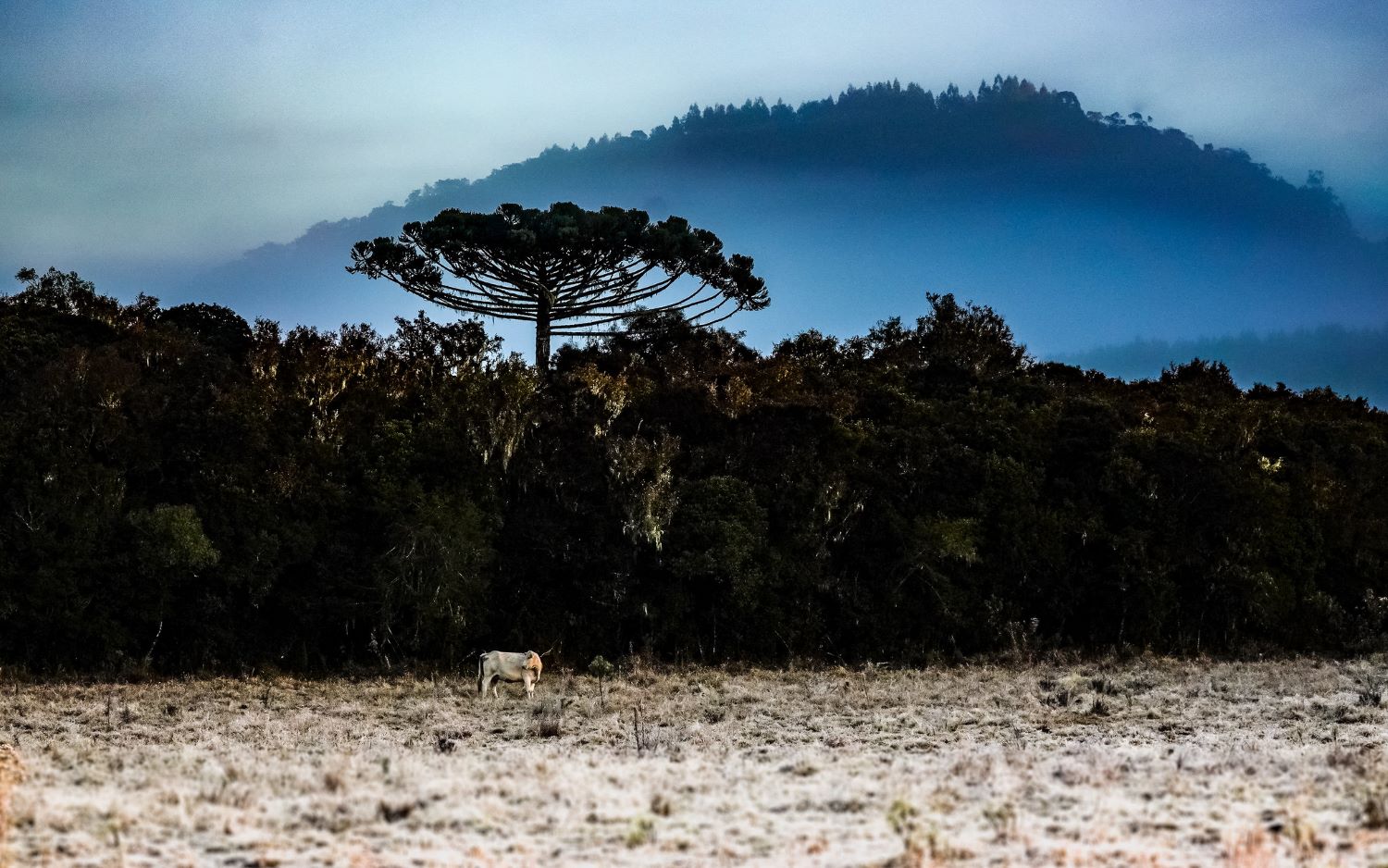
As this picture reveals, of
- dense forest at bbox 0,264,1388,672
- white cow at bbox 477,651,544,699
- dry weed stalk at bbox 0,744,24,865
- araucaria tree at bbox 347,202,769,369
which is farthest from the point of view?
araucaria tree at bbox 347,202,769,369

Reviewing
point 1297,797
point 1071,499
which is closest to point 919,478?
point 1071,499

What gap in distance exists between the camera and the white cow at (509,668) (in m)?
18.5

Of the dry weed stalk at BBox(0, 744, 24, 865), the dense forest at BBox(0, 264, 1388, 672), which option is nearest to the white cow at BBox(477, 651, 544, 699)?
the dense forest at BBox(0, 264, 1388, 672)

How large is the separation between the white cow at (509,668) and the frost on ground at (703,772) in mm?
443

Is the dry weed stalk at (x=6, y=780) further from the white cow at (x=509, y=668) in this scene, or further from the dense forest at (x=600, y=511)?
the dense forest at (x=600, y=511)

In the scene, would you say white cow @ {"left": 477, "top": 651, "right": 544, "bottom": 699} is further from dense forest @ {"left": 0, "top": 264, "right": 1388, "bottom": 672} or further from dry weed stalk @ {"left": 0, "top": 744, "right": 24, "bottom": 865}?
dry weed stalk @ {"left": 0, "top": 744, "right": 24, "bottom": 865}

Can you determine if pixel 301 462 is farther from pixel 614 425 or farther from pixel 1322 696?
pixel 1322 696

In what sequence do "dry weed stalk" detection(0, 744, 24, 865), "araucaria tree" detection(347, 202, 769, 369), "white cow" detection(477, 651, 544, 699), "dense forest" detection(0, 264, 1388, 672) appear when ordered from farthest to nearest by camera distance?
"araucaria tree" detection(347, 202, 769, 369), "dense forest" detection(0, 264, 1388, 672), "white cow" detection(477, 651, 544, 699), "dry weed stalk" detection(0, 744, 24, 865)

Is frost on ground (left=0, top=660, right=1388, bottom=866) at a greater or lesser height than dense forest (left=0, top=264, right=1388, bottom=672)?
lesser

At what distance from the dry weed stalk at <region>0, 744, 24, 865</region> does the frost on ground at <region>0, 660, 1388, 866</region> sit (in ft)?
0.23

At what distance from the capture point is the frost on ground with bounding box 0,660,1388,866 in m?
7.94

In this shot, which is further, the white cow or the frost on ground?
the white cow

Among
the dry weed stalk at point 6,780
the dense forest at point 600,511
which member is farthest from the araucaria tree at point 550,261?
the dry weed stalk at point 6,780

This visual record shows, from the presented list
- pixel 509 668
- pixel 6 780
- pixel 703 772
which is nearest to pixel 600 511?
pixel 509 668
